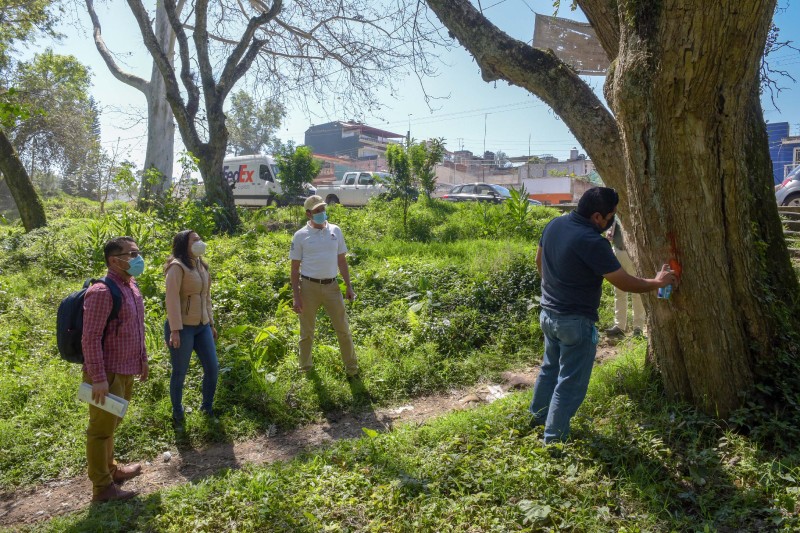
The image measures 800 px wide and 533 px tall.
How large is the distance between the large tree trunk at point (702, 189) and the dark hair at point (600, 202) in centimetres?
28

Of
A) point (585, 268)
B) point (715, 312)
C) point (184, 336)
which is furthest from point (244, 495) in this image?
point (715, 312)

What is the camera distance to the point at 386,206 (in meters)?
13.9

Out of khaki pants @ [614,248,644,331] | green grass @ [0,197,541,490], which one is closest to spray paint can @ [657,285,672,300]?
green grass @ [0,197,541,490]

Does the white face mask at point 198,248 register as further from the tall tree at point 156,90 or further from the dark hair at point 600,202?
the tall tree at point 156,90

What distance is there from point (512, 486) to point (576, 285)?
1.29 metres

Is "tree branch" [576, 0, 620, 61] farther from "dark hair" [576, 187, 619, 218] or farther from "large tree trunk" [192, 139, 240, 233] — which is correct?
"large tree trunk" [192, 139, 240, 233]

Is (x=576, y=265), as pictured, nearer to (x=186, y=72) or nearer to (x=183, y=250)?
(x=183, y=250)

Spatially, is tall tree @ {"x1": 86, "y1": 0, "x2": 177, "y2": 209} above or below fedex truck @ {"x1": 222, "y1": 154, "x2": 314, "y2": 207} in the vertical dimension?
above

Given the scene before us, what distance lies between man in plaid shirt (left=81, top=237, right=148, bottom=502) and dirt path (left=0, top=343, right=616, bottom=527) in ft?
0.92

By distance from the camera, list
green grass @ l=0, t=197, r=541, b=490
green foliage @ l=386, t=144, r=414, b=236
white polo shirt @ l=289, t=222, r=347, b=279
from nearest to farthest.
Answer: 1. green grass @ l=0, t=197, r=541, b=490
2. white polo shirt @ l=289, t=222, r=347, b=279
3. green foliage @ l=386, t=144, r=414, b=236

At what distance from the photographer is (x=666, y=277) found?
3373mm

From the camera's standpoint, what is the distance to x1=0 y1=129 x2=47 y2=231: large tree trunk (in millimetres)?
11992

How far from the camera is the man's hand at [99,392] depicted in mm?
3434

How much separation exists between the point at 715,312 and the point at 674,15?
1835mm
